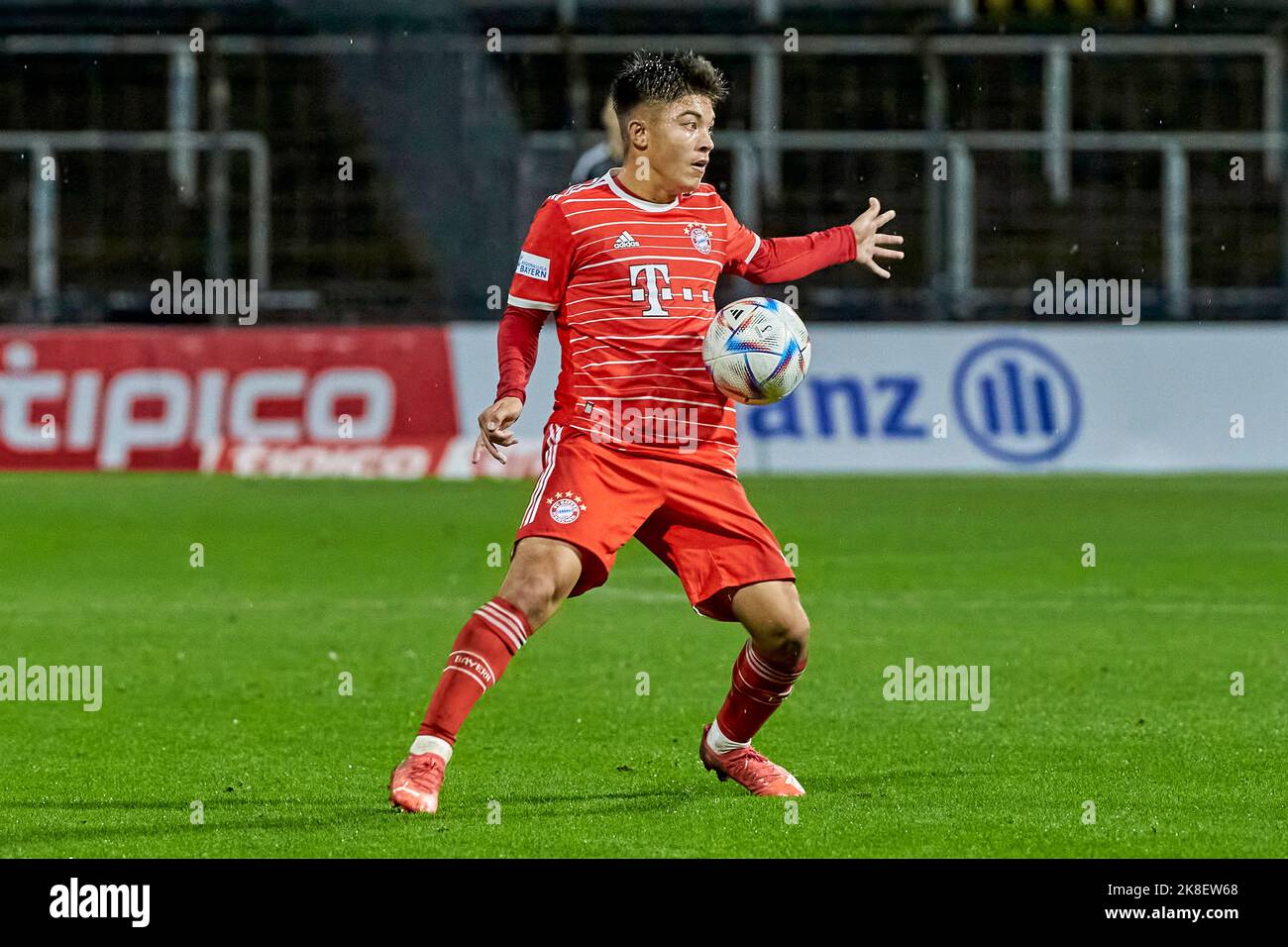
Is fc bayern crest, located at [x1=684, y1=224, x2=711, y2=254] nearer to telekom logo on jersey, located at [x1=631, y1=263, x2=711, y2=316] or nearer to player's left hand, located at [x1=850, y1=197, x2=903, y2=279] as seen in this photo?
telekom logo on jersey, located at [x1=631, y1=263, x2=711, y2=316]

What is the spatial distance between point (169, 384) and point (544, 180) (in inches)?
164

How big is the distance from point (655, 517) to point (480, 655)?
682mm

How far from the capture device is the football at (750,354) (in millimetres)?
6320

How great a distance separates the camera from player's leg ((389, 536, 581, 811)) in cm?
604

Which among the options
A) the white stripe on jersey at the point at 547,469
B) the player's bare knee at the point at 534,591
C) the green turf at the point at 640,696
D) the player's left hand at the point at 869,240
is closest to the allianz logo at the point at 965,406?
the green turf at the point at 640,696

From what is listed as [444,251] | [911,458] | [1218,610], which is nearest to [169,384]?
[444,251]

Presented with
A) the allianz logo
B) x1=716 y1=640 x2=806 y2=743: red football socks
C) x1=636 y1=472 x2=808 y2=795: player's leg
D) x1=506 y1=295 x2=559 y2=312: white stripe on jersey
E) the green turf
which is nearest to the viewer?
the green turf

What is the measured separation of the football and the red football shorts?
0.26m

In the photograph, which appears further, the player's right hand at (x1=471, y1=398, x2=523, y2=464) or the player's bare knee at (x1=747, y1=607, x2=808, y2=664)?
the player's bare knee at (x1=747, y1=607, x2=808, y2=664)

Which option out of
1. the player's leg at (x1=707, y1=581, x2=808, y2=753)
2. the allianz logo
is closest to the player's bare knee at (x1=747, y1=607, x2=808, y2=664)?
the player's leg at (x1=707, y1=581, x2=808, y2=753)

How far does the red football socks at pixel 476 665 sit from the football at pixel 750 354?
0.91m

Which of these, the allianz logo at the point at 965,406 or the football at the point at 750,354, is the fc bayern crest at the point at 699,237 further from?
the allianz logo at the point at 965,406

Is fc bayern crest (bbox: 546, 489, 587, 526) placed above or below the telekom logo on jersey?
below

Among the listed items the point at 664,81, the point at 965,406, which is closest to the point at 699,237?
the point at 664,81
